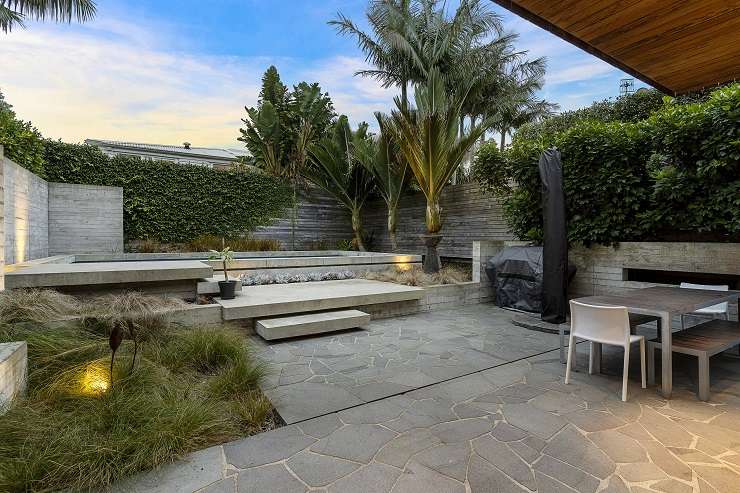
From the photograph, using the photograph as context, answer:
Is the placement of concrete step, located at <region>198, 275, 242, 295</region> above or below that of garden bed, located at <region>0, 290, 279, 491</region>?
above

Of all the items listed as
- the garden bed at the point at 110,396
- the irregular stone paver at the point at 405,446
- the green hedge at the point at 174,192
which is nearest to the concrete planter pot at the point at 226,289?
the garden bed at the point at 110,396

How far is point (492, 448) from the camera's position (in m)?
2.17

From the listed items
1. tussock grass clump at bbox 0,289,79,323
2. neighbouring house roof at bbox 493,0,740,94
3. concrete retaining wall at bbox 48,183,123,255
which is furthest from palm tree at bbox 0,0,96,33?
neighbouring house roof at bbox 493,0,740,94

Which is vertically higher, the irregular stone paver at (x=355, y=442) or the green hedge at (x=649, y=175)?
the green hedge at (x=649, y=175)

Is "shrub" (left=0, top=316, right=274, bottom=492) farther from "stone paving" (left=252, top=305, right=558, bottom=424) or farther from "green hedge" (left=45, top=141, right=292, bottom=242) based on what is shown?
"green hedge" (left=45, top=141, right=292, bottom=242)

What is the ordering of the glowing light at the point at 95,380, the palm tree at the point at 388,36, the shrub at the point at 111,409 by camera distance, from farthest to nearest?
1. the palm tree at the point at 388,36
2. the glowing light at the point at 95,380
3. the shrub at the point at 111,409

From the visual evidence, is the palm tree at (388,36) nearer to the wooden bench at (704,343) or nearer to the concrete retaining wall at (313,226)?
the concrete retaining wall at (313,226)

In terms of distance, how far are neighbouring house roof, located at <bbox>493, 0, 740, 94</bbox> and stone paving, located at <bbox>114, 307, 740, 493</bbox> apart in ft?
8.86

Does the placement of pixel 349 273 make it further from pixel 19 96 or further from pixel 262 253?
pixel 19 96

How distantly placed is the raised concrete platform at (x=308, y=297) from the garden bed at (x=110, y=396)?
1.00 metres

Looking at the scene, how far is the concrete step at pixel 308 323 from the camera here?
4445mm

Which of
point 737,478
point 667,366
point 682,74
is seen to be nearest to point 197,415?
point 737,478

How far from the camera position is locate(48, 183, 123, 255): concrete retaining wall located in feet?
27.0

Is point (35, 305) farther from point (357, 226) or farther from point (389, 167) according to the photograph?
point (357, 226)
